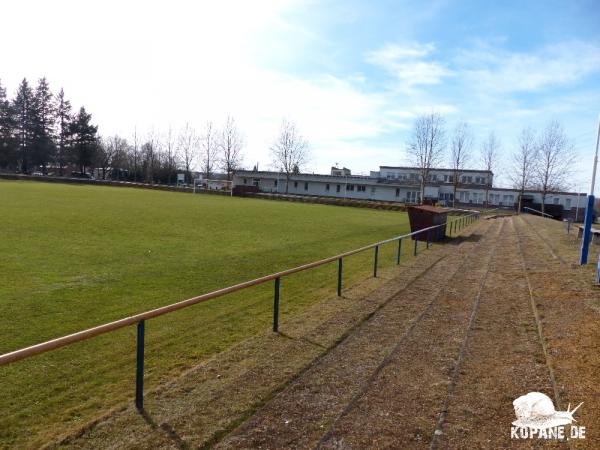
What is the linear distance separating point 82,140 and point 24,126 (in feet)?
31.8

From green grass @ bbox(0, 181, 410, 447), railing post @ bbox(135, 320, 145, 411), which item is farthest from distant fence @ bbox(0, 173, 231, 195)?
railing post @ bbox(135, 320, 145, 411)

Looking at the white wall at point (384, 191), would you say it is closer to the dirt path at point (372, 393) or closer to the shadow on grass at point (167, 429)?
the dirt path at point (372, 393)

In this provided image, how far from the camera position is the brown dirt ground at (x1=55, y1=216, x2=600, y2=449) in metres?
4.00

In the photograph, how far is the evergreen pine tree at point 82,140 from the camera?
88.2 meters

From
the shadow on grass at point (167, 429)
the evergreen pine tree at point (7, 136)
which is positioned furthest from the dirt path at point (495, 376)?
the evergreen pine tree at point (7, 136)

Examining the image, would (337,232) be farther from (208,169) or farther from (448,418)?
(208,169)

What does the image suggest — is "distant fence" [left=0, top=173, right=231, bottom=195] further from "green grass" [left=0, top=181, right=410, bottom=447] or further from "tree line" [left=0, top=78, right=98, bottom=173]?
"green grass" [left=0, top=181, right=410, bottom=447]

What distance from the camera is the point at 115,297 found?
8.97 m

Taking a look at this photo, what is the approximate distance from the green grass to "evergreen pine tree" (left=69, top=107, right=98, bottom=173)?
75232 mm

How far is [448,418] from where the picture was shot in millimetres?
4324

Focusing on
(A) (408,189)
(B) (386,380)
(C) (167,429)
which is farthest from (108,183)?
(C) (167,429)

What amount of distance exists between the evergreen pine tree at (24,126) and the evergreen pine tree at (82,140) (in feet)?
23.0

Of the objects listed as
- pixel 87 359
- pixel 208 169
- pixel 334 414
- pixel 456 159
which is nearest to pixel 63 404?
pixel 87 359

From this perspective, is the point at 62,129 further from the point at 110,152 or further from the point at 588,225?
the point at 588,225
